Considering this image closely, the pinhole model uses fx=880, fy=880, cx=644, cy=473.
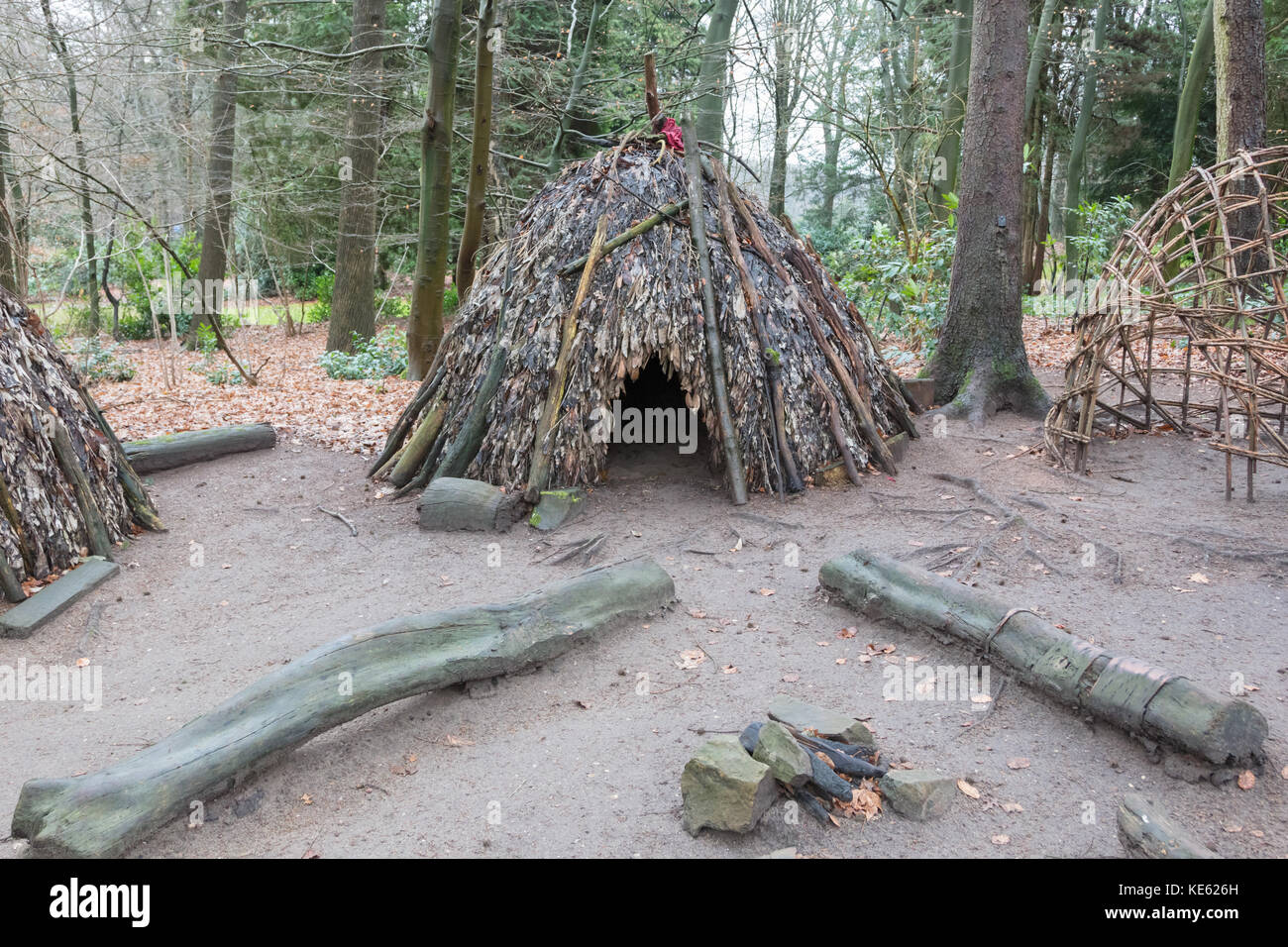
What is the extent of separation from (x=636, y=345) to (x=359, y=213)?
956 cm

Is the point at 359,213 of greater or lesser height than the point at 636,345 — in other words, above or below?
above

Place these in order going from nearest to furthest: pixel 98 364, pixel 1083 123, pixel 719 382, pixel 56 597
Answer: pixel 56 597 < pixel 719 382 < pixel 98 364 < pixel 1083 123

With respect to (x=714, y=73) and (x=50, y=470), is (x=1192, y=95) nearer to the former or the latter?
(x=714, y=73)

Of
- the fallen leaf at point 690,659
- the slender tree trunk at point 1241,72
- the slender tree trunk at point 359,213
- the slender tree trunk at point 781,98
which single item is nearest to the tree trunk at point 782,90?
the slender tree trunk at point 781,98

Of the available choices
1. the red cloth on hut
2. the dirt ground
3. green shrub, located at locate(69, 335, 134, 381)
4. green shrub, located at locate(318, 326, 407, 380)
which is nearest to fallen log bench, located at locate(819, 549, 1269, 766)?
the dirt ground

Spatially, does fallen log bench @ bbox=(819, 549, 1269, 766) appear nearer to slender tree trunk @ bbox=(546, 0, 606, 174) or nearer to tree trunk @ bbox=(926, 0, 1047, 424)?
tree trunk @ bbox=(926, 0, 1047, 424)

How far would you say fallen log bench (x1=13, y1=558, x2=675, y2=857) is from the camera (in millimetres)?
3021

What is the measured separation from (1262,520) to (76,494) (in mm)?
7928

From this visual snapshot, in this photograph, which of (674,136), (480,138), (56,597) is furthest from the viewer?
(480,138)

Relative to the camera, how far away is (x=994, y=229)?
8414 mm

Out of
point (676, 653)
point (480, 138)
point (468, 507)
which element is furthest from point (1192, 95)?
point (676, 653)

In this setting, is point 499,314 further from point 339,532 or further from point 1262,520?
point 1262,520

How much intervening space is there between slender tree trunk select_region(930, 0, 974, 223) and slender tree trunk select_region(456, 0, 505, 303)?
7.72 meters

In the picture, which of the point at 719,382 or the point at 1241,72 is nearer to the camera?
the point at 719,382
